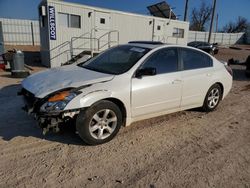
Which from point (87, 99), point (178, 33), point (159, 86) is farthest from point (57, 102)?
point (178, 33)

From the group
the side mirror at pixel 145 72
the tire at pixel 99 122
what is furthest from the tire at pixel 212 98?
the tire at pixel 99 122

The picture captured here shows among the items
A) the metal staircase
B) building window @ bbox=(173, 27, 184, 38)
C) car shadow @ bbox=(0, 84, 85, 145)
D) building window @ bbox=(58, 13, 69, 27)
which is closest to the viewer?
car shadow @ bbox=(0, 84, 85, 145)

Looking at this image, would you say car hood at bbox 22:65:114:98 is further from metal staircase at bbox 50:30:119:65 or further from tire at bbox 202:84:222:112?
metal staircase at bbox 50:30:119:65

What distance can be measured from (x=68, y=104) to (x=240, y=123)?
11.8 ft

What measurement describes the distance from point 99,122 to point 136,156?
76 centimetres

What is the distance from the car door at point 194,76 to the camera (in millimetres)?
4270

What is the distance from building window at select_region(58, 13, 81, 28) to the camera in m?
11.5

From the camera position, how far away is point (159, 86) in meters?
3.81

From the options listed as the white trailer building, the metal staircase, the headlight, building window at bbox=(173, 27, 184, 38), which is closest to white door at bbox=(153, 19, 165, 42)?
the white trailer building

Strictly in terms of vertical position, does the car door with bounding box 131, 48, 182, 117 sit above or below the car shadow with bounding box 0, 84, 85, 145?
above

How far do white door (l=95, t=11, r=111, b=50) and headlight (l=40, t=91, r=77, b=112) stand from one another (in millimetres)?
10684

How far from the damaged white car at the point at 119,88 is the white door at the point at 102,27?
900cm

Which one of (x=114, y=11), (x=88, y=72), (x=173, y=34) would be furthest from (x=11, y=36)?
(x=88, y=72)

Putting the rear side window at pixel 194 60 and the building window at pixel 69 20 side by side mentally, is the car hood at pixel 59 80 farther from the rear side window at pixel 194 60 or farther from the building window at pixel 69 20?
the building window at pixel 69 20
